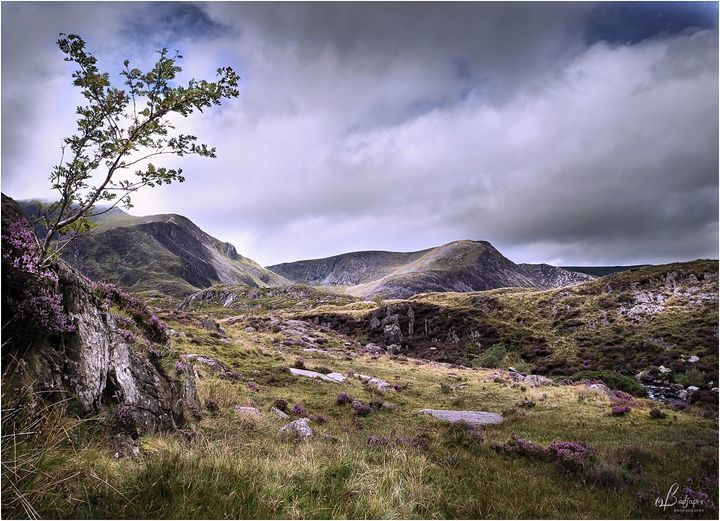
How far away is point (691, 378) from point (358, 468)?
40.0m

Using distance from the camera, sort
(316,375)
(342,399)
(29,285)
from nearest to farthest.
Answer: (29,285) → (342,399) → (316,375)

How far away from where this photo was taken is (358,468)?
21.2ft

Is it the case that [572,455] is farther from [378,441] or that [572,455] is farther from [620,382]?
[620,382]

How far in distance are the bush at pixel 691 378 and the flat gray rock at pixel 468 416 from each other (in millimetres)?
25785

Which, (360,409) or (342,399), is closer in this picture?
(360,409)

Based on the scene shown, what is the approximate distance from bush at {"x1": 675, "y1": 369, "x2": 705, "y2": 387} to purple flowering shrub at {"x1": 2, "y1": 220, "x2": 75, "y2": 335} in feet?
144

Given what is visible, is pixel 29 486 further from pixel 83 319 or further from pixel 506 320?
pixel 506 320

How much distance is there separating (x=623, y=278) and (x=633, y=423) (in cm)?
6046

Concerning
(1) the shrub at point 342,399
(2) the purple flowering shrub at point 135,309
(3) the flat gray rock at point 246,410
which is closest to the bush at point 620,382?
(1) the shrub at point 342,399

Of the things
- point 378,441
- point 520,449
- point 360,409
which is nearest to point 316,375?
point 360,409

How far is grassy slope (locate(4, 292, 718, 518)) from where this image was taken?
13.9 ft

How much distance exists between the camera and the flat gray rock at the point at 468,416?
53.0 ft

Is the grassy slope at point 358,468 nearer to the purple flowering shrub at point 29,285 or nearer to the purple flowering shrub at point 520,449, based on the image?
the purple flowering shrub at point 520,449
